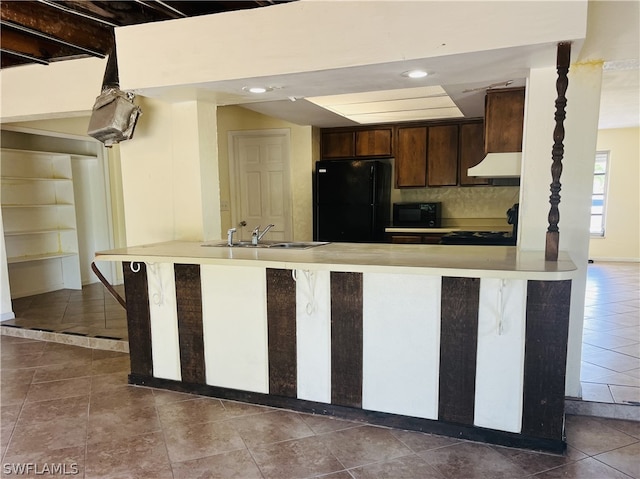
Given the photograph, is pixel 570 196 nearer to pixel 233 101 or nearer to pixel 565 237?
pixel 565 237

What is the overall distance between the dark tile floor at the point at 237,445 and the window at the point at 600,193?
585 centimetres

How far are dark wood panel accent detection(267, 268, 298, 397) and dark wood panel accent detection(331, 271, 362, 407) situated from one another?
0.24 metres

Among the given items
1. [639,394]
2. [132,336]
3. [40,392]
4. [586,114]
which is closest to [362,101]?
→ [586,114]

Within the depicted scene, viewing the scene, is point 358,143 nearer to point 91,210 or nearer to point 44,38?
point 44,38

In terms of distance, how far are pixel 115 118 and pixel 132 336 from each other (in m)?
1.45

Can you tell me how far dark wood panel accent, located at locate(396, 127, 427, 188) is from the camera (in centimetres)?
530

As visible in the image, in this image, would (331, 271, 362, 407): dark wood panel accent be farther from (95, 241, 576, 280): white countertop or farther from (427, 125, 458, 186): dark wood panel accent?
(427, 125, 458, 186): dark wood panel accent

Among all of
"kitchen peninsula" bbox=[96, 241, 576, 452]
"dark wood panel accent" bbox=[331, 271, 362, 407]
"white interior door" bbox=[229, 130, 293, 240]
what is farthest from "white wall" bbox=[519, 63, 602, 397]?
"white interior door" bbox=[229, 130, 293, 240]

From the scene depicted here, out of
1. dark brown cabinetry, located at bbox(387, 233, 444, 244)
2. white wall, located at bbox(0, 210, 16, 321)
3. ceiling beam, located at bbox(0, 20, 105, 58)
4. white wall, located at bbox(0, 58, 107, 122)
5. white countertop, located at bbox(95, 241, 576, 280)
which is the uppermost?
ceiling beam, located at bbox(0, 20, 105, 58)

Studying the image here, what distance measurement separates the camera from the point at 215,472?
1.91m

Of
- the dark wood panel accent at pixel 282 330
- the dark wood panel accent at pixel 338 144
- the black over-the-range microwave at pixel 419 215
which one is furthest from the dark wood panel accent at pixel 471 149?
the dark wood panel accent at pixel 282 330

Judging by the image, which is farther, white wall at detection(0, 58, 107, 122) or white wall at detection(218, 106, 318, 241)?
white wall at detection(218, 106, 318, 241)

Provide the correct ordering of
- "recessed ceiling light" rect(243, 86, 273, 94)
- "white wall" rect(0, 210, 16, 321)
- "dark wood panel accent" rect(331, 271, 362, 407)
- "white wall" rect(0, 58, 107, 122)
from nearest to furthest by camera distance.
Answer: "dark wood panel accent" rect(331, 271, 362, 407)
"recessed ceiling light" rect(243, 86, 273, 94)
"white wall" rect(0, 58, 107, 122)
"white wall" rect(0, 210, 16, 321)

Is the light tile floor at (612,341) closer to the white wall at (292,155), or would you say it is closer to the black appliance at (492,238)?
the black appliance at (492,238)
